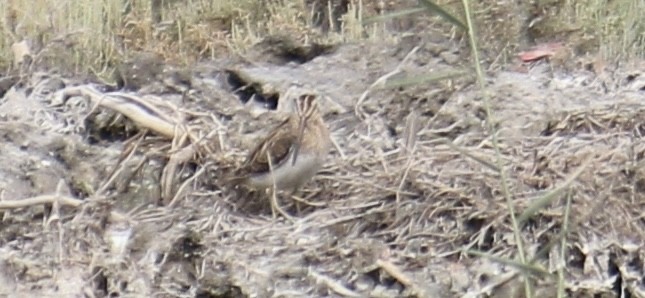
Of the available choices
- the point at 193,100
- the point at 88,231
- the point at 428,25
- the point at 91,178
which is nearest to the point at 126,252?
the point at 88,231

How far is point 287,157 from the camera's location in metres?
6.91

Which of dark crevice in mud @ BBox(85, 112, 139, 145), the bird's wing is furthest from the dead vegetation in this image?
the bird's wing

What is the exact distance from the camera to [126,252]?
657 centimetres

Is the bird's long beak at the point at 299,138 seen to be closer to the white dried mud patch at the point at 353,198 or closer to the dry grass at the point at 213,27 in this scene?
the white dried mud patch at the point at 353,198

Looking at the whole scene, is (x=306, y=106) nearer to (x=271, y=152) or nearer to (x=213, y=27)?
(x=271, y=152)

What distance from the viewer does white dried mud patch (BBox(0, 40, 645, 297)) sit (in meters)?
6.25

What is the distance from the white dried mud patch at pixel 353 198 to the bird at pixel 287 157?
11 cm

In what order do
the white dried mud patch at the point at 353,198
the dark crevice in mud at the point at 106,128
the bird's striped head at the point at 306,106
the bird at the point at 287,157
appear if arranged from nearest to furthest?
the white dried mud patch at the point at 353,198 → the bird at the point at 287,157 → the bird's striped head at the point at 306,106 → the dark crevice in mud at the point at 106,128

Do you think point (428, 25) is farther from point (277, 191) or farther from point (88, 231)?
point (88, 231)

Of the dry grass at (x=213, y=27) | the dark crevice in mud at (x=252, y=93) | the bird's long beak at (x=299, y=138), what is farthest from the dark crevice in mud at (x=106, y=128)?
the bird's long beak at (x=299, y=138)

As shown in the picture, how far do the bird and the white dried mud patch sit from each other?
107 mm

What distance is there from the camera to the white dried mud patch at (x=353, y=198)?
625cm

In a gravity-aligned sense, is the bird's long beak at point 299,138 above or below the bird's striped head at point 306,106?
below

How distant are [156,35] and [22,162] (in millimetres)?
1837
